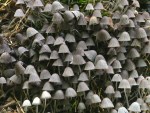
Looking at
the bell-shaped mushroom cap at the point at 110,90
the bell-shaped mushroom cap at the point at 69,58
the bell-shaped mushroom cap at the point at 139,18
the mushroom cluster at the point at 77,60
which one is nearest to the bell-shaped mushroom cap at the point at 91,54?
the mushroom cluster at the point at 77,60

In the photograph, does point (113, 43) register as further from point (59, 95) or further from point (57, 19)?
point (59, 95)

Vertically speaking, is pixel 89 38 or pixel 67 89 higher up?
pixel 89 38

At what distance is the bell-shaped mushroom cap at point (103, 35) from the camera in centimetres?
261

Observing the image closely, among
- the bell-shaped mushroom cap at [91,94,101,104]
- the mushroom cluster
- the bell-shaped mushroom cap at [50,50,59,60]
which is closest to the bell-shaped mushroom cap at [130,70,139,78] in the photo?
the mushroom cluster

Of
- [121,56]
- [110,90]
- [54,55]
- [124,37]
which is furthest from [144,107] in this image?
[54,55]

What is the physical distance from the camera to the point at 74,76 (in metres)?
2.55

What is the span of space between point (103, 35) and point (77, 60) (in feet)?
0.91

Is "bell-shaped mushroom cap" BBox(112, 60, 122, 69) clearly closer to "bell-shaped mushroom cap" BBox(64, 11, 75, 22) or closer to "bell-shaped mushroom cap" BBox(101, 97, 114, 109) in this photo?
"bell-shaped mushroom cap" BBox(101, 97, 114, 109)

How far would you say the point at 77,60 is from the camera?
250cm

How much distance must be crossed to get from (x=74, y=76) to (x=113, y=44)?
353mm

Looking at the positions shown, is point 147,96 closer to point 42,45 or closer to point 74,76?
point 74,76

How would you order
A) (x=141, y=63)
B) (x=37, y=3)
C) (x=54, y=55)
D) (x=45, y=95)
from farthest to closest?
(x=141, y=63)
(x=37, y=3)
(x=54, y=55)
(x=45, y=95)

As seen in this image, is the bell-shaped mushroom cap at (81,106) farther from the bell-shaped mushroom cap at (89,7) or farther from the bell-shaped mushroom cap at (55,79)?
the bell-shaped mushroom cap at (89,7)

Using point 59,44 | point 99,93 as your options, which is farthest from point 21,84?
point 99,93
